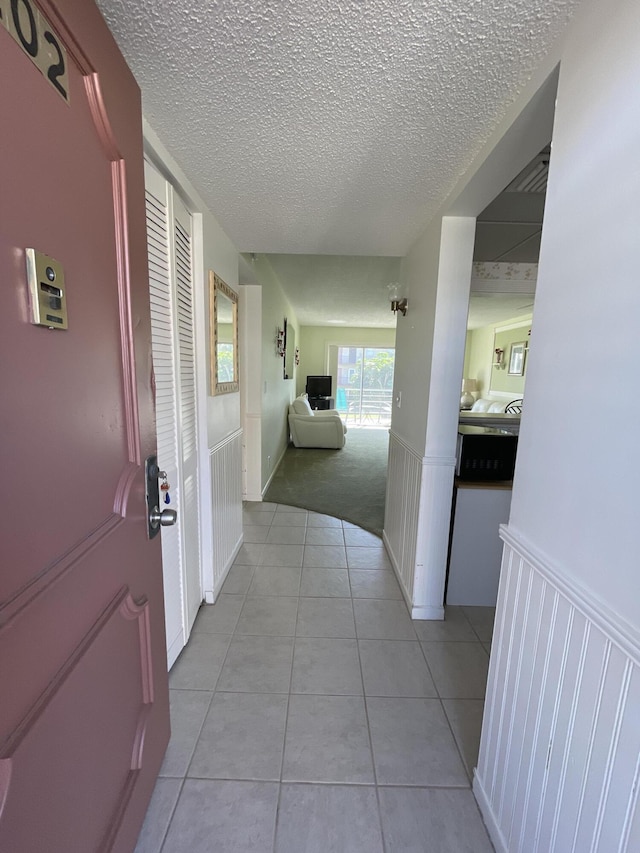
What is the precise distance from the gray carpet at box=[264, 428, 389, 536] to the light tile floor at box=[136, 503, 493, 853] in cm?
118

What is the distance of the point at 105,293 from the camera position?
0.76 meters

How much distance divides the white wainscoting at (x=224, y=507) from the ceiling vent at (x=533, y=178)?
200 cm

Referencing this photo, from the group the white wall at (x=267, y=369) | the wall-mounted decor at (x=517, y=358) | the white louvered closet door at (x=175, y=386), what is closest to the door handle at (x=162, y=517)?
the white louvered closet door at (x=175, y=386)

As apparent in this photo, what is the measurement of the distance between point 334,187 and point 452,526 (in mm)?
1863

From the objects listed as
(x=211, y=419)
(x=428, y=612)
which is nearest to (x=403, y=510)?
(x=428, y=612)

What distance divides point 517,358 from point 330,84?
5834mm

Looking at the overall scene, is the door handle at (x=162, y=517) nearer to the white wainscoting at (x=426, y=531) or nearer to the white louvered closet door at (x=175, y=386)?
the white louvered closet door at (x=175, y=386)

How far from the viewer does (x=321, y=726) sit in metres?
1.36

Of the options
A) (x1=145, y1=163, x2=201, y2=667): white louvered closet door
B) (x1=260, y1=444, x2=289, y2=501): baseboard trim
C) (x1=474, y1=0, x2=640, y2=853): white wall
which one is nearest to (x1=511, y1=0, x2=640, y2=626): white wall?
(x1=474, y1=0, x2=640, y2=853): white wall

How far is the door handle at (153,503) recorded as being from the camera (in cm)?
99

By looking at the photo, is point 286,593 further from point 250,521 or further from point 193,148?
point 193,148

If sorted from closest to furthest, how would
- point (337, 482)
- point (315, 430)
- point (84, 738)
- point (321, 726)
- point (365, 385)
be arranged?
point (84, 738) < point (321, 726) < point (337, 482) < point (315, 430) < point (365, 385)

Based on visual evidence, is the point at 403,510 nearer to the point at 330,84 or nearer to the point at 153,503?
the point at 153,503

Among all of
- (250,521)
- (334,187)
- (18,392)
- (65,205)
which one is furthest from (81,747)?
(250,521)
